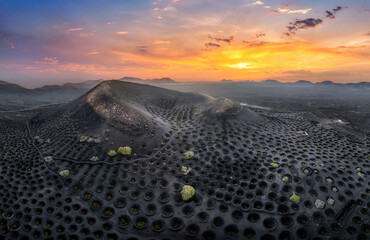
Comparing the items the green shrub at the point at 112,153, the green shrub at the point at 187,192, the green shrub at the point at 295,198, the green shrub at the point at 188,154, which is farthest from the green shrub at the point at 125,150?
the green shrub at the point at 295,198

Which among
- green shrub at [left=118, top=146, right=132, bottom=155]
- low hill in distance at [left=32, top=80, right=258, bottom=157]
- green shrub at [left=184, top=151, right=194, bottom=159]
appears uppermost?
low hill in distance at [left=32, top=80, right=258, bottom=157]

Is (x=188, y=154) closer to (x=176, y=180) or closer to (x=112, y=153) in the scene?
(x=176, y=180)

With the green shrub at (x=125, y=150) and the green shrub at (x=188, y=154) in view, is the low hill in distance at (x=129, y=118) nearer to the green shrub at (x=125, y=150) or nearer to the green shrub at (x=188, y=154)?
the green shrub at (x=125, y=150)

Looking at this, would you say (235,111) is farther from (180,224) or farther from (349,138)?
(180,224)

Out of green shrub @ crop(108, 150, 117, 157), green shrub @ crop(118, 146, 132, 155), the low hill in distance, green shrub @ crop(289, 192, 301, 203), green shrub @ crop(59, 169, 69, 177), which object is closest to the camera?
green shrub @ crop(289, 192, 301, 203)

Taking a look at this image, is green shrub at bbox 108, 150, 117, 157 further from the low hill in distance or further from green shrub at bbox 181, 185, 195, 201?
green shrub at bbox 181, 185, 195, 201

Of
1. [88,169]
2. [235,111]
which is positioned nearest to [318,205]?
[235,111]

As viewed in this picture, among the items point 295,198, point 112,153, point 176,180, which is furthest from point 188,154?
point 295,198

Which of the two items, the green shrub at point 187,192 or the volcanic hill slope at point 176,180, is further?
the green shrub at point 187,192

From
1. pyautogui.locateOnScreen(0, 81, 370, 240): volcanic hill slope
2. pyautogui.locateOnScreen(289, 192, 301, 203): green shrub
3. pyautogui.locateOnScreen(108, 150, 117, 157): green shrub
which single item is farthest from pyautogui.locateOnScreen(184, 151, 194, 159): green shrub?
pyautogui.locateOnScreen(289, 192, 301, 203): green shrub
